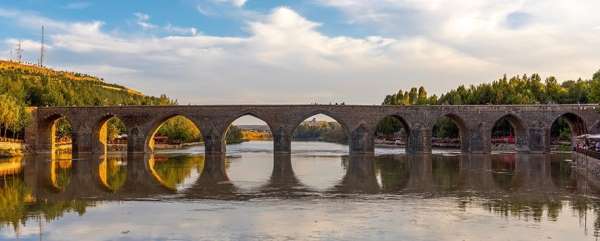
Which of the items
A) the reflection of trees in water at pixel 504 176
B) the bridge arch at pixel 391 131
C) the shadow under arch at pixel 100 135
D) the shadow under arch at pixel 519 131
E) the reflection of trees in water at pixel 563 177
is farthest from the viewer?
the bridge arch at pixel 391 131

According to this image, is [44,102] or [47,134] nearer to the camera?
[47,134]

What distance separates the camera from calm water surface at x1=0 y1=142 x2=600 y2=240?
16.7 meters

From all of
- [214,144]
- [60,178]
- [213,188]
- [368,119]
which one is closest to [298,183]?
[213,188]

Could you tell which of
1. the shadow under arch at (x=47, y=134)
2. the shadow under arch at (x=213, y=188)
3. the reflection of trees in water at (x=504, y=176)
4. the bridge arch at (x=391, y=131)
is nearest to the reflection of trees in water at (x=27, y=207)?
the shadow under arch at (x=213, y=188)

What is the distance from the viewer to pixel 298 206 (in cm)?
2184

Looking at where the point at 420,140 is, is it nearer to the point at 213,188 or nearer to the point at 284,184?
the point at 284,184

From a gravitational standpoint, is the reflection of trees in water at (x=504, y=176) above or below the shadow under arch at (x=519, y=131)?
below

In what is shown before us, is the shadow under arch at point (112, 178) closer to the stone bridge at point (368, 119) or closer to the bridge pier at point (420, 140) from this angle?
the stone bridge at point (368, 119)

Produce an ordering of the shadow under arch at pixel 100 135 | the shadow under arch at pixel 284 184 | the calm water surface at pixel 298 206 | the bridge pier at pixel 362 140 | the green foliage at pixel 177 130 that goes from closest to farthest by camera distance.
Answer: the calm water surface at pixel 298 206 → the shadow under arch at pixel 284 184 → the bridge pier at pixel 362 140 → the shadow under arch at pixel 100 135 → the green foliage at pixel 177 130

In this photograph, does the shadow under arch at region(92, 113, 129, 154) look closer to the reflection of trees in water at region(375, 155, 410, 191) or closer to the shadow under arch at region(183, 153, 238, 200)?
the shadow under arch at region(183, 153, 238, 200)

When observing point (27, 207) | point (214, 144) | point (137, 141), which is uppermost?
point (137, 141)

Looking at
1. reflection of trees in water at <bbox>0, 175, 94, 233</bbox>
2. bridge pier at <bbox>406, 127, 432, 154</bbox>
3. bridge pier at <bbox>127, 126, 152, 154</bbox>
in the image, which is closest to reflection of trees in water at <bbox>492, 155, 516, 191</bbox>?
reflection of trees in water at <bbox>0, 175, 94, 233</bbox>

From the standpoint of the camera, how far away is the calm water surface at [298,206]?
1672 cm

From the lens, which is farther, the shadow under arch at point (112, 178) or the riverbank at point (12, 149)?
the riverbank at point (12, 149)
